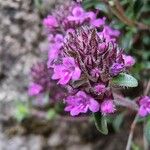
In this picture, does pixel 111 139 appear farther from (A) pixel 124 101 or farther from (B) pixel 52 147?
(A) pixel 124 101

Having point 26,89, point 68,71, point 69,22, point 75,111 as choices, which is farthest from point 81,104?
point 26,89

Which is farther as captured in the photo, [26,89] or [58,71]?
[26,89]

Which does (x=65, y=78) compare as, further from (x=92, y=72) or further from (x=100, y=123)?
(x=100, y=123)

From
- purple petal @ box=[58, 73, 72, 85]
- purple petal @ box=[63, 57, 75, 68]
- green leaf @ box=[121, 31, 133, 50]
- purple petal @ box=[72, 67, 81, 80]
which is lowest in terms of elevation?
green leaf @ box=[121, 31, 133, 50]

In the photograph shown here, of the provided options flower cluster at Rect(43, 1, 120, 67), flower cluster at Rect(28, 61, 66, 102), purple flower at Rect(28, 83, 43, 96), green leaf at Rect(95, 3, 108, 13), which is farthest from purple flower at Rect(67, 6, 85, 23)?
purple flower at Rect(28, 83, 43, 96)

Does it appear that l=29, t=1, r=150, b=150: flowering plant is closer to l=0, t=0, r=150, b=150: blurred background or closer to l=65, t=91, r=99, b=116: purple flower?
l=65, t=91, r=99, b=116: purple flower

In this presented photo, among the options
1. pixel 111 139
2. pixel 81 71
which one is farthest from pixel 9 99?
pixel 81 71
